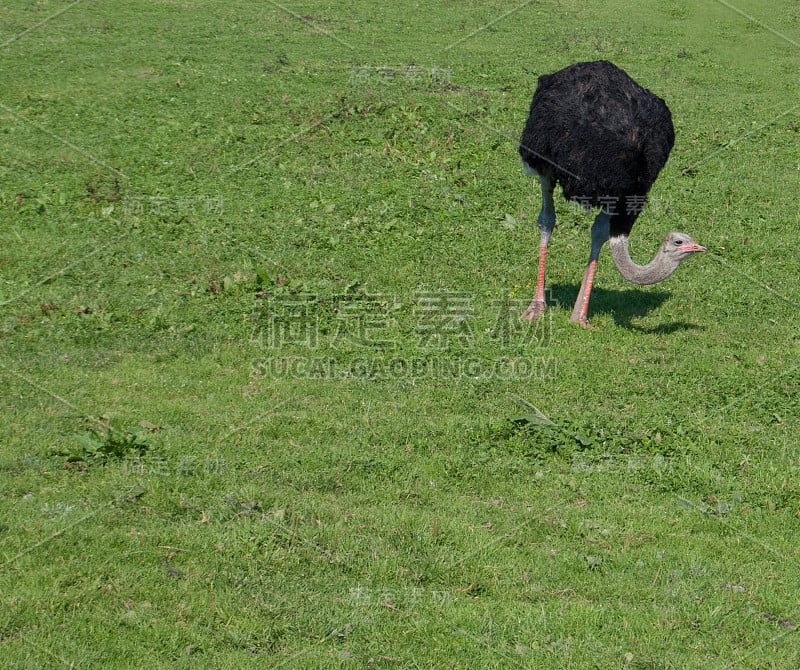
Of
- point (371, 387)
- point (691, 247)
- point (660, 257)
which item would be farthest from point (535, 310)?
point (371, 387)

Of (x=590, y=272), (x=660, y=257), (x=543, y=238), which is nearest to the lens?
(x=660, y=257)

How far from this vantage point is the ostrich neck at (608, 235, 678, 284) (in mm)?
10172

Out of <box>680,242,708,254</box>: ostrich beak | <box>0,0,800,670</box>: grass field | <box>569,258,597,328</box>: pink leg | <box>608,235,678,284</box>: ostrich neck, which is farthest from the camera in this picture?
<box>569,258,597,328</box>: pink leg

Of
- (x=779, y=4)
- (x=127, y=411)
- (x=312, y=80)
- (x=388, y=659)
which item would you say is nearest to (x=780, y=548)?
(x=388, y=659)

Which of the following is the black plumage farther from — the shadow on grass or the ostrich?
the shadow on grass

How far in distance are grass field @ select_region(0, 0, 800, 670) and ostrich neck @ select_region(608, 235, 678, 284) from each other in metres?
0.74

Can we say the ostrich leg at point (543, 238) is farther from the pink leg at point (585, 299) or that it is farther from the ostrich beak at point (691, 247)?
the ostrich beak at point (691, 247)

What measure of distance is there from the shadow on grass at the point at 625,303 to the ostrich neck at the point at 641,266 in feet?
2.62

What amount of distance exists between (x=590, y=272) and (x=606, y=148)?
60.4 inches

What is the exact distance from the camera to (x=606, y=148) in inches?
396

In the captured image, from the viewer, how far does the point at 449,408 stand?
360 inches

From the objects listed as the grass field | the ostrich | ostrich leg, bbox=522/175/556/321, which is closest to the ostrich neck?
the ostrich

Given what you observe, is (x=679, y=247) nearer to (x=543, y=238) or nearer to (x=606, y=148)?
(x=606, y=148)

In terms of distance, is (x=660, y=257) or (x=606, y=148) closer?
(x=606, y=148)
